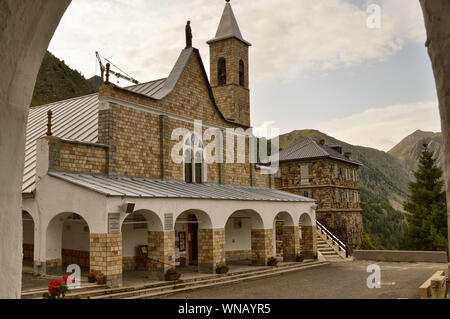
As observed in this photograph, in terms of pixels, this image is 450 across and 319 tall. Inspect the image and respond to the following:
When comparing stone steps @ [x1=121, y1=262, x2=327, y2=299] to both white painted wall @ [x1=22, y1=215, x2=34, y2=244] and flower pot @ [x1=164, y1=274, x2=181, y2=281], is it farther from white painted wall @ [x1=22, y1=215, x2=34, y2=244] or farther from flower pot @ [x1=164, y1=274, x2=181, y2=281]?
white painted wall @ [x1=22, y1=215, x2=34, y2=244]

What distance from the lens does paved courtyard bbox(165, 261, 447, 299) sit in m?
15.0

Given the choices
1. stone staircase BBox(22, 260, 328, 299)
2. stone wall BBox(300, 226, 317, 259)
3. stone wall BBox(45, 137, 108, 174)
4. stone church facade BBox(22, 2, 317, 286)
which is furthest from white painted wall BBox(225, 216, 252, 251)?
stone wall BBox(45, 137, 108, 174)

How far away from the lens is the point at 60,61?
306 feet

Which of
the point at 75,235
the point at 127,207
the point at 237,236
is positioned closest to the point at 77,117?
the point at 75,235

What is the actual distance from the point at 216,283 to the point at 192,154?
7407 millimetres

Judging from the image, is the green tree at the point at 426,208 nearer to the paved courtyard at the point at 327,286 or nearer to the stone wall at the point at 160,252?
the paved courtyard at the point at 327,286

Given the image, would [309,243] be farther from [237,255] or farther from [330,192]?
[330,192]

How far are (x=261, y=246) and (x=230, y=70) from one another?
16.4 m

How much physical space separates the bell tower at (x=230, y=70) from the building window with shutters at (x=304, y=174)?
9.59 metres

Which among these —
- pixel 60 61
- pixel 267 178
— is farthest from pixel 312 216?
pixel 60 61

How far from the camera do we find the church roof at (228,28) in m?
34.0

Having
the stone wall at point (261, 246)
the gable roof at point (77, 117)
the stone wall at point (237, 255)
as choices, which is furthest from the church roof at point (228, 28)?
the stone wall at point (261, 246)

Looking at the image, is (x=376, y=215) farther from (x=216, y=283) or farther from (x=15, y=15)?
(x=15, y=15)
